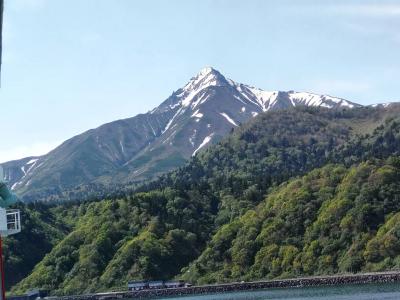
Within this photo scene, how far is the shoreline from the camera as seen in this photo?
408 feet

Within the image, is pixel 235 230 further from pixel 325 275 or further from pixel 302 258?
pixel 325 275

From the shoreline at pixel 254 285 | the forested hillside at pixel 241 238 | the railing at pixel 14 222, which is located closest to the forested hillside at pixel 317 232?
the forested hillside at pixel 241 238

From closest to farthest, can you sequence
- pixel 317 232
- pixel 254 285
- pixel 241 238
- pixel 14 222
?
pixel 14 222
pixel 254 285
pixel 317 232
pixel 241 238

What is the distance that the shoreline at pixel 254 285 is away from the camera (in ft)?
408

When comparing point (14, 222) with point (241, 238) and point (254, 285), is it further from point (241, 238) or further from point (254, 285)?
point (241, 238)

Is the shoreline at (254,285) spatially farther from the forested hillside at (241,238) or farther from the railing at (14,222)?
the railing at (14,222)

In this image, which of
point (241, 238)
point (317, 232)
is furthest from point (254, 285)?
point (241, 238)

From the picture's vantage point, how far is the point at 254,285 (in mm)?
144750

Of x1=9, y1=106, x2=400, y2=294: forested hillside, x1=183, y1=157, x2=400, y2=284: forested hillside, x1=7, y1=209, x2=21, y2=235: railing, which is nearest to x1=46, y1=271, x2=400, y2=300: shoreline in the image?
x1=183, y1=157, x2=400, y2=284: forested hillside

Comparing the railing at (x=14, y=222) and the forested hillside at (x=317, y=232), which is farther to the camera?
the forested hillside at (x=317, y=232)

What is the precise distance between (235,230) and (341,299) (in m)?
83.0

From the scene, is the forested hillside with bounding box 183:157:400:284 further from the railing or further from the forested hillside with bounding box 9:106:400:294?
the railing

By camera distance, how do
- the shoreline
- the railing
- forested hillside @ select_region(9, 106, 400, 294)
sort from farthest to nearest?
forested hillside @ select_region(9, 106, 400, 294)
the shoreline
the railing

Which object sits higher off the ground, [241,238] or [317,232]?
[241,238]
